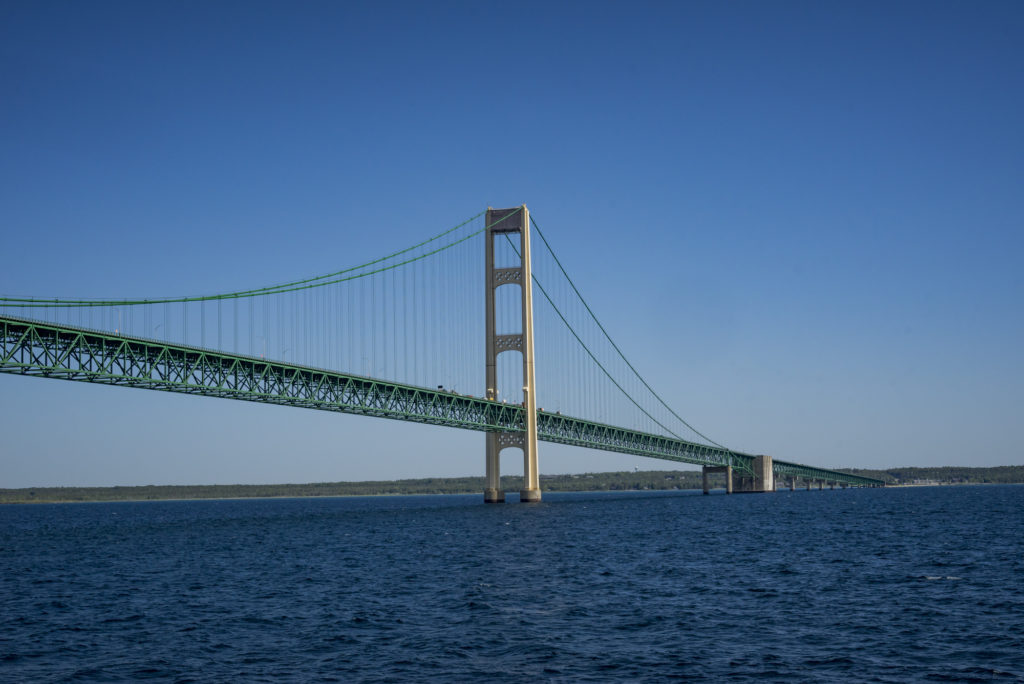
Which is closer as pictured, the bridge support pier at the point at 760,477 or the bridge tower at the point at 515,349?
the bridge tower at the point at 515,349

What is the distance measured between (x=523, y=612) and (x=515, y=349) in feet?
227

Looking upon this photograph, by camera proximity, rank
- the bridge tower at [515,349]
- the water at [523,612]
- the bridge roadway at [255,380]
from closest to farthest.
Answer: the water at [523,612], the bridge roadway at [255,380], the bridge tower at [515,349]

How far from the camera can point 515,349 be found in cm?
9250

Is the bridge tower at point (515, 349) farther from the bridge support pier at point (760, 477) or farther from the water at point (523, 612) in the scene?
the bridge support pier at point (760, 477)

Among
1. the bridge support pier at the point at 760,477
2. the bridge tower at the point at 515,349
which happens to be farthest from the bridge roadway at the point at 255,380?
the bridge support pier at the point at 760,477

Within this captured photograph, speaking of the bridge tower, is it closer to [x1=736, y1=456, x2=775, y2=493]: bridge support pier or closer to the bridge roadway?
the bridge roadway

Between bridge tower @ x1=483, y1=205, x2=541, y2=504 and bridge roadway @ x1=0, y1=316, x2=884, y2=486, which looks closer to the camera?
bridge roadway @ x1=0, y1=316, x2=884, y2=486

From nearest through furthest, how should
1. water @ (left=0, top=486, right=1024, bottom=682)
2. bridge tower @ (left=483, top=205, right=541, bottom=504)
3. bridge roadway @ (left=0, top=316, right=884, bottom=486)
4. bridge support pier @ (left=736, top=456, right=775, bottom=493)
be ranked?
water @ (left=0, top=486, right=1024, bottom=682), bridge roadway @ (left=0, top=316, right=884, bottom=486), bridge tower @ (left=483, top=205, right=541, bottom=504), bridge support pier @ (left=736, top=456, right=775, bottom=493)

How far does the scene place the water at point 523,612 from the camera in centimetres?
1764

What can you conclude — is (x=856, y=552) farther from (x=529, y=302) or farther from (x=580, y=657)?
(x=529, y=302)

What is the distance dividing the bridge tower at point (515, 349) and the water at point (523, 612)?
154 feet

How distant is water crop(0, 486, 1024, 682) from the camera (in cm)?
1764

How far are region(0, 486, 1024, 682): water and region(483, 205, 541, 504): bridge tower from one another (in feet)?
154

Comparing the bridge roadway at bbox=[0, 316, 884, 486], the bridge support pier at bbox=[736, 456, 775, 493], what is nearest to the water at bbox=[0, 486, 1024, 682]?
the bridge roadway at bbox=[0, 316, 884, 486]
